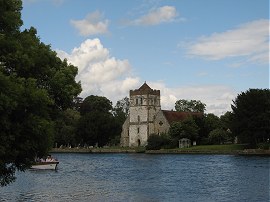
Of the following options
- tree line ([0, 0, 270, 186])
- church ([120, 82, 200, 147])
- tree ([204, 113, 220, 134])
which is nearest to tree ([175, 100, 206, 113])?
church ([120, 82, 200, 147])

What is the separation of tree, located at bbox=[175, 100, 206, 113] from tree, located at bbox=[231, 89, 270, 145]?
8080cm

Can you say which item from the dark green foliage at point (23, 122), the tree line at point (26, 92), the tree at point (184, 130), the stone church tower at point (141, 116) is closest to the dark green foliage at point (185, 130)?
the tree at point (184, 130)

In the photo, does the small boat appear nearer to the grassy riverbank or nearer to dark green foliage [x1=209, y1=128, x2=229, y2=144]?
the grassy riverbank

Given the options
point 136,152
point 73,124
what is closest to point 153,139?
point 136,152

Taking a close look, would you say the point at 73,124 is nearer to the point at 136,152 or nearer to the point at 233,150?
the point at 136,152

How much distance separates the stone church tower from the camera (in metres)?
137

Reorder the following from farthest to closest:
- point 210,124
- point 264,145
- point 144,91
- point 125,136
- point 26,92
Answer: point 125,136 → point 144,91 → point 210,124 → point 264,145 → point 26,92

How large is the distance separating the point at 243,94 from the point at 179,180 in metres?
58.4

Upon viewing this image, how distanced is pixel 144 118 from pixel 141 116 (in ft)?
3.89

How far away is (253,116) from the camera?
3824 inches

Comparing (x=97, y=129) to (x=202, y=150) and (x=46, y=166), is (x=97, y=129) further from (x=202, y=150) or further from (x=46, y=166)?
(x=46, y=166)

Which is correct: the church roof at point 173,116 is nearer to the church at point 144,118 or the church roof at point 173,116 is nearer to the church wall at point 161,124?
the church at point 144,118

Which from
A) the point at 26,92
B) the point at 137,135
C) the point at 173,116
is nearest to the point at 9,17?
the point at 26,92

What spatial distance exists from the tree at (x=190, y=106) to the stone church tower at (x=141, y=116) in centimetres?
4497
